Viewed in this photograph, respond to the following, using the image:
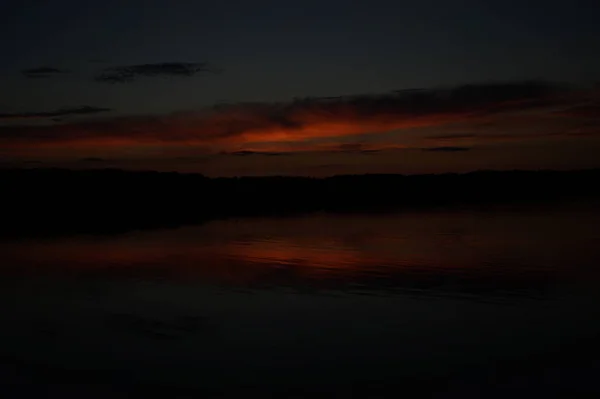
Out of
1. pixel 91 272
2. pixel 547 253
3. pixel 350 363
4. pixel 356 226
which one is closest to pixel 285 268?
pixel 91 272

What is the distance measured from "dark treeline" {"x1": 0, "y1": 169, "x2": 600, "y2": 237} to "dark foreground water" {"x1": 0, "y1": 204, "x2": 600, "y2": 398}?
970 centimetres

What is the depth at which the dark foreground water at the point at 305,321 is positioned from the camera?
652 centimetres

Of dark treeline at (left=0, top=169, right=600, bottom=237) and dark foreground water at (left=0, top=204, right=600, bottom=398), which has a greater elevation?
dark treeline at (left=0, top=169, right=600, bottom=237)

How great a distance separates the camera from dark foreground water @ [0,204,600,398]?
21.4 feet

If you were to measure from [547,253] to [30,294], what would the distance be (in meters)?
8.85

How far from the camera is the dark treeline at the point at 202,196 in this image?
90.7 feet

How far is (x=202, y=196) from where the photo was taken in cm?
4200

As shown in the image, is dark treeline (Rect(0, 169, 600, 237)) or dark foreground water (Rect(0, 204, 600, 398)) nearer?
dark foreground water (Rect(0, 204, 600, 398))

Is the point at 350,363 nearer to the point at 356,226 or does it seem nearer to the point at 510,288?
the point at 510,288

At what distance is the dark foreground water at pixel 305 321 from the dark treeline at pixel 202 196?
9.70 metres

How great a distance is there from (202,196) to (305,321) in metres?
33.8

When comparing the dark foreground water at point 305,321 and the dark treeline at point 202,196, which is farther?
the dark treeline at point 202,196

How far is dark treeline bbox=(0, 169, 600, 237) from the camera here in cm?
2766

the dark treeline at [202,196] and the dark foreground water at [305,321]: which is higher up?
the dark treeline at [202,196]
